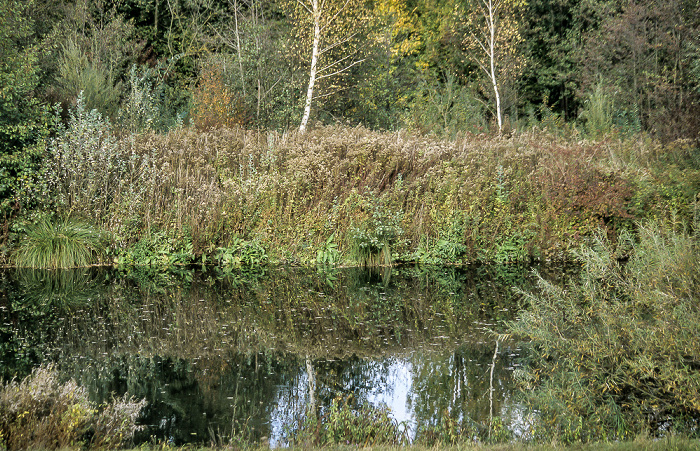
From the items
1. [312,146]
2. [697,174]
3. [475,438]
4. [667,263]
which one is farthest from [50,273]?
[697,174]

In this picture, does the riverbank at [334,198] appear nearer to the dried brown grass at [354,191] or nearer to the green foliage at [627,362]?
the dried brown grass at [354,191]

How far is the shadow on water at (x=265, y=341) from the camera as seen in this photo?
223 inches

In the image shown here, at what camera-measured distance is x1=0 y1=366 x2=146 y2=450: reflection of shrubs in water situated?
439 cm

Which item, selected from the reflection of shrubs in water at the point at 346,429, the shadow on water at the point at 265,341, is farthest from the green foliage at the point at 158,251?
the reflection of shrubs in water at the point at 346,429

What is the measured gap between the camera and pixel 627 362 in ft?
16.7

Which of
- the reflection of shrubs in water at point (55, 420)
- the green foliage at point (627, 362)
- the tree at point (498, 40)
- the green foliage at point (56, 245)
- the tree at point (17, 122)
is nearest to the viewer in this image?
the reflection of shrubs in water at point (55, 420)

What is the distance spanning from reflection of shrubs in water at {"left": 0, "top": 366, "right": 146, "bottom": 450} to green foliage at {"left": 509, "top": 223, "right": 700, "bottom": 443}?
2.92m

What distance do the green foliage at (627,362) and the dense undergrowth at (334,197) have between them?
538 centimetres

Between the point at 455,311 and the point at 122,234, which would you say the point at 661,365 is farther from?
the point at 122,234

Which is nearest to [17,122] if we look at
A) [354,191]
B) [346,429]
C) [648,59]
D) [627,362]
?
[354,191]

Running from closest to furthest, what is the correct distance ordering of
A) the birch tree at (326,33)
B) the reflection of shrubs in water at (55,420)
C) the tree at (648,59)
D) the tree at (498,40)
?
the reflection of shrubs in water at (55,420), the birch tree at (326,33), the tree at (648,59), the tree at (498,40)

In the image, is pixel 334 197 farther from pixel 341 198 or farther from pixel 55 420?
pixel 55 420

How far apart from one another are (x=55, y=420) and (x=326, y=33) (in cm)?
1532

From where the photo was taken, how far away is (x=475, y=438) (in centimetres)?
488
